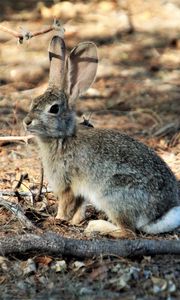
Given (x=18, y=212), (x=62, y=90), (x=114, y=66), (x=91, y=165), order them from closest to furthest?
1. (x=18, y=212)
2. (x=91, y=165)
3. (x=62, y=90)
4. (x=114, y=66)

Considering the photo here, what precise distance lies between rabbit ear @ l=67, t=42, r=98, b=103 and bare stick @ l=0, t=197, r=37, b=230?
109 cm

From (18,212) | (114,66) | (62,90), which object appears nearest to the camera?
(18,212)

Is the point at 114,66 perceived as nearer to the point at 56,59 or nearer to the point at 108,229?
the point at 56,59

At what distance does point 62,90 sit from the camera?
6113 millimetres

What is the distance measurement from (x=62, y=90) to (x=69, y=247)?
5.75 feet

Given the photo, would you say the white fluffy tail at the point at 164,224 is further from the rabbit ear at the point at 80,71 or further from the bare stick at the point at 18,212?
the rabbit ear at the point at 80,71

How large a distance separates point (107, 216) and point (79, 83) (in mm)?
1202

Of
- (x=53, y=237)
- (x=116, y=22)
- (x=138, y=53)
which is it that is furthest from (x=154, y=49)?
(x=53, y=237)

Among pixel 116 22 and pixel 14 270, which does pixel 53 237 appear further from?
pixel 116 22

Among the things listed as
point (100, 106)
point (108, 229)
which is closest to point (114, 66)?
point (100, 106)

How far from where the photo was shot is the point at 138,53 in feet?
34.7

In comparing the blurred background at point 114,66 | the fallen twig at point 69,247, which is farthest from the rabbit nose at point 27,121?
the blurred background at point 114,66

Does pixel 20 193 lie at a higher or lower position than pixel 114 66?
lower

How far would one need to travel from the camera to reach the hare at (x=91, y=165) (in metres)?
5.52
